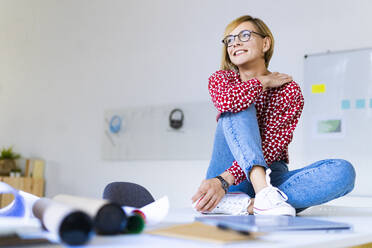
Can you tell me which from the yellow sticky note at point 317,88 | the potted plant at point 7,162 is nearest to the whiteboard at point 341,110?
the yellow sticky note at point 317,88

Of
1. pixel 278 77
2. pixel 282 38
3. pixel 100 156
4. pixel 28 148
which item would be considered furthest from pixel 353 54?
pixel 28 148

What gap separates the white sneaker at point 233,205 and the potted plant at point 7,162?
3.82 metres

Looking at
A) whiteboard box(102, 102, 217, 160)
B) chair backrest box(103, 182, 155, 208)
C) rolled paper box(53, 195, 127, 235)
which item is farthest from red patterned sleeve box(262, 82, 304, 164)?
whiteboard box(102, 102, 217, 160)

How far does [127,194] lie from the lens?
1.35 metres

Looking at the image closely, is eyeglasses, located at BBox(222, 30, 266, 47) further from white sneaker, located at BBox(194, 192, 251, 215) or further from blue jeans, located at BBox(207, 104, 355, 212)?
white sneaker, located at BBox(194, 192, 251, 215)

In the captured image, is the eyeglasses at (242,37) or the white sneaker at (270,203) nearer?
the white sneaker at (270,203)

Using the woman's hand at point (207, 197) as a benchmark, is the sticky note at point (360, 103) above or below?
above

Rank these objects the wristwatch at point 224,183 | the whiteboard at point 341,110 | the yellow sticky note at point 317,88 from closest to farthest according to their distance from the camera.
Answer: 1. the wristwatch at point 224,183
2. the whiteboard at point 341,110
3. the yellow sticky note at point 317,88

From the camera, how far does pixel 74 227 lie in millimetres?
505

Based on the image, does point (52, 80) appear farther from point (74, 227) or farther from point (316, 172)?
point (74, 227)

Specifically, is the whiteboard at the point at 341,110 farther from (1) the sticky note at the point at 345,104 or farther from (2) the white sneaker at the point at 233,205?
(2) the white sneaker at the point at 233,205

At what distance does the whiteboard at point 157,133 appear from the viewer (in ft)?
11.8

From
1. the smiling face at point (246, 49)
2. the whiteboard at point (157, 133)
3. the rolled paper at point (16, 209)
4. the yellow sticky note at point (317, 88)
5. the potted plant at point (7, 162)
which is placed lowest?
the potted plant at point (7, 162)

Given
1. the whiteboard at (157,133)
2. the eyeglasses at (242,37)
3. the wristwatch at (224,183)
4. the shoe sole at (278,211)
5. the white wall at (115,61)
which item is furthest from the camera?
the whiteboard at (157,133)
